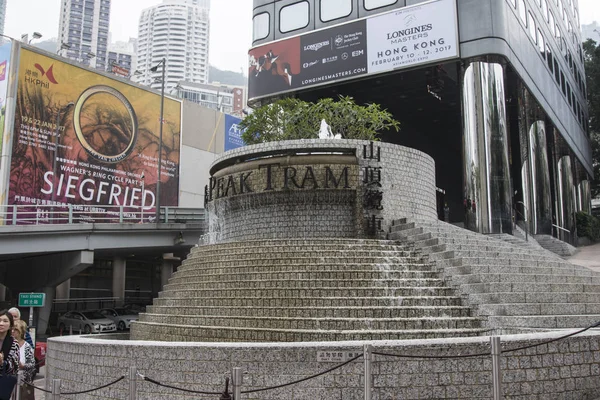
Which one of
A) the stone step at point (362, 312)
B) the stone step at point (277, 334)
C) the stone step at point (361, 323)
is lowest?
the stone step at point (277, 334)

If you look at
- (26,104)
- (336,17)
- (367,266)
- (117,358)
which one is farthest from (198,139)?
(117,358)

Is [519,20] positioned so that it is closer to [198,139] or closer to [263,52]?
[263,52]

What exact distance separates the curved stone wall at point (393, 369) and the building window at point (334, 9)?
23795 mm

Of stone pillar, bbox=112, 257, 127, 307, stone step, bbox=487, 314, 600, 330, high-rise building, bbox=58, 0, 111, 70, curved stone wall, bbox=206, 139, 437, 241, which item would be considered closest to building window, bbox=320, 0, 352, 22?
curved stone wall, bbox=206, 139, 437, 241

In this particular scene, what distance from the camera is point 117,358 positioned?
920 centimetres

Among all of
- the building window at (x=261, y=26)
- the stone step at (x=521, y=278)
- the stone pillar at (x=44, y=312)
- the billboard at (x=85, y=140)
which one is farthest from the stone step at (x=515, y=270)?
the billboard at (x=85, y=140)

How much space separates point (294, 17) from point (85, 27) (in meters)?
155

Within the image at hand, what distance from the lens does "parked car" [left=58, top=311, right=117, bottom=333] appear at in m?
28.1

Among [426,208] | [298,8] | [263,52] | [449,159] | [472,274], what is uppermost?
[298,8]

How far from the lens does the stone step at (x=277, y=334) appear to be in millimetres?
10539

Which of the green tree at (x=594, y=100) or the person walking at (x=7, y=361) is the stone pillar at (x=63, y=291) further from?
the green tree at (x=594, y=100)

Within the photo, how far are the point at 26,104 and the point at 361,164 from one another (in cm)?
2751

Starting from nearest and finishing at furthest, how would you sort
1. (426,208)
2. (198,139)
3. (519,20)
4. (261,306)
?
(261,306) < (426,208) < (519,20) < (198,139)

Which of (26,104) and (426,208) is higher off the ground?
(26,104)
